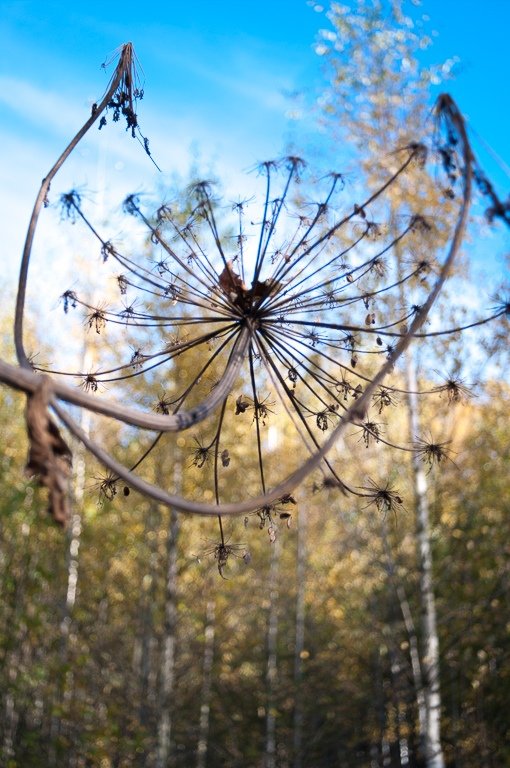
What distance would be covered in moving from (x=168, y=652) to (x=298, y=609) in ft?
15.8

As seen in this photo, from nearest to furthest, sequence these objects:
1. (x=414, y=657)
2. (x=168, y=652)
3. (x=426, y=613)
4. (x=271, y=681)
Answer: (x=426, y=613) < (x=168, y=652) < (x=414, y=657) < (x=271, y=681)

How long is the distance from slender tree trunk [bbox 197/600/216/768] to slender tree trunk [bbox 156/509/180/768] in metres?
1.97

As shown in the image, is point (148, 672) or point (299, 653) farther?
point (299, 653)

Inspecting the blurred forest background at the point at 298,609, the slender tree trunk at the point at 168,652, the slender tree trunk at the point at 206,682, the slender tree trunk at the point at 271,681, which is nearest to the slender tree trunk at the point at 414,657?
the blurred forest background at the point at 298,609

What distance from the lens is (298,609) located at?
1532cm

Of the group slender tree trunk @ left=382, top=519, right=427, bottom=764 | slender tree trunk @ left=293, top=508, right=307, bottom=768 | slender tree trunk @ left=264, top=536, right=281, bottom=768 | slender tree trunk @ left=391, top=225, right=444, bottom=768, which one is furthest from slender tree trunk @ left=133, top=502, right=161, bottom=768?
slender tree trunk @ left=391, top=225, right=444, bottom=768

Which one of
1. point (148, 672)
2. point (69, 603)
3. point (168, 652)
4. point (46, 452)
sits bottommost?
point (46, 452)

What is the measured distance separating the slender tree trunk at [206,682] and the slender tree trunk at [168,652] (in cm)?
197

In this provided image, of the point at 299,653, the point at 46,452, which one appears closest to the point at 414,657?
the point at 299,653

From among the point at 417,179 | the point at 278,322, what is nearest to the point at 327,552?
the point at 417,179

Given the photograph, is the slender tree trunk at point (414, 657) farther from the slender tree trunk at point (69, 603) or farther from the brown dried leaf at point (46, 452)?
the brown dried leaf at point (46, 452)

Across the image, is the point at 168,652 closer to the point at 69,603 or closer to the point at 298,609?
the point at 69,603

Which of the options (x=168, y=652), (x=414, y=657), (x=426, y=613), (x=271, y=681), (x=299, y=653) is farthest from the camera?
(x=299, y=653)

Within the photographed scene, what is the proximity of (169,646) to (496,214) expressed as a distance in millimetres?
10008
